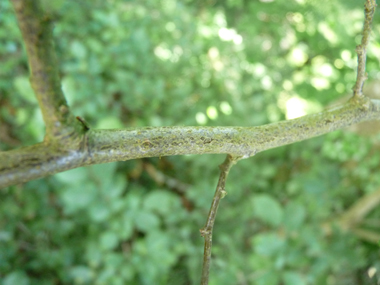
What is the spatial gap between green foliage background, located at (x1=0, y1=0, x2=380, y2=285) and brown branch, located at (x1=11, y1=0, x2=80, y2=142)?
1.11 metres

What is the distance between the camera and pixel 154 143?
2.29 ft

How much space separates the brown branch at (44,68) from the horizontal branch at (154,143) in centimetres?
4

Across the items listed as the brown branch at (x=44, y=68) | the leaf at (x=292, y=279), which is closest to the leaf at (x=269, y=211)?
the leaf at (x=292, y=279)

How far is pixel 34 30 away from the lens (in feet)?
1.84

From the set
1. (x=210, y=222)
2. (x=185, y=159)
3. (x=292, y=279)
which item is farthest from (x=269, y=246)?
(x=210, y=222)

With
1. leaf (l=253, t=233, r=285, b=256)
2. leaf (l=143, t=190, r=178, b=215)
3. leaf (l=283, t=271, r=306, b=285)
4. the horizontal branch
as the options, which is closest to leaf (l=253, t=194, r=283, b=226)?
leaf (l=253, t=233, r=285, b=256)

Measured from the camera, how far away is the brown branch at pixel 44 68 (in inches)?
21.8

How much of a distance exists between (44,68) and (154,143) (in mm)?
264

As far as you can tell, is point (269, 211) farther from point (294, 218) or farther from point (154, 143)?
point (154, 143)

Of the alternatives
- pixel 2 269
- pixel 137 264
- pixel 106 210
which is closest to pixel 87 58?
pixel 106 210

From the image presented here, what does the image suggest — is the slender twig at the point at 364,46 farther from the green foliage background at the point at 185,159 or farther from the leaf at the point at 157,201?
the leaf at the point at 157,201

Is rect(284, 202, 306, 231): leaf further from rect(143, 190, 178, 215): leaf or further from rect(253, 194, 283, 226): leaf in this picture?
rect(143, 190, 178, 215): leaf

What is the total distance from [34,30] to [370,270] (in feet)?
7.20

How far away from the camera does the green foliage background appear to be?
1867 mm
